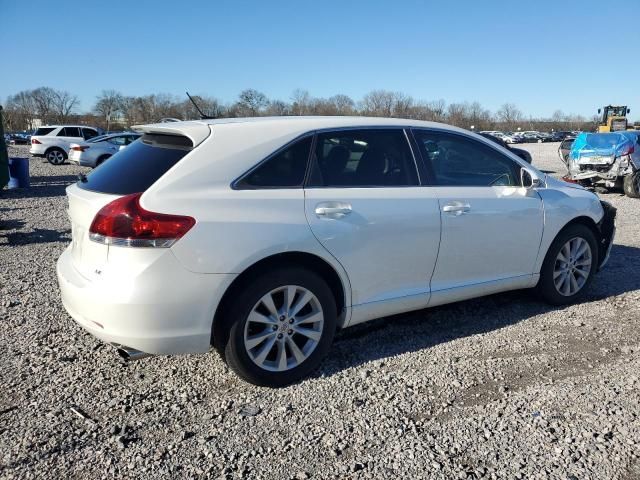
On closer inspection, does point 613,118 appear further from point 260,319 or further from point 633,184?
point 260,319

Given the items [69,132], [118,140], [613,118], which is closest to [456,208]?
[118,140]

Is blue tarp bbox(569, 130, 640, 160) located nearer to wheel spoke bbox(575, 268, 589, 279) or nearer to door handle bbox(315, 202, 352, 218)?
wheel spoke bbox(575, 268, 589, 279)

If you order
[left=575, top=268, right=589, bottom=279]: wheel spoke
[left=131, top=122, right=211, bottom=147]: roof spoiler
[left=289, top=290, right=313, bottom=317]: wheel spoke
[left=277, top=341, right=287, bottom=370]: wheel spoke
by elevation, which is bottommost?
[left=277, top=341, right=287, bottom=370]: wheel spoke

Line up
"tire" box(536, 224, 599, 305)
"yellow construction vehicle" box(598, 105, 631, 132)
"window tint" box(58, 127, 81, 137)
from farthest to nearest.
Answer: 1. "yellow construction vehicle" box(598, 105, 631, 132)
2. "window tint" box(58, 127, 81, 137)
3. "tire" box(536, 224, 599, 305)

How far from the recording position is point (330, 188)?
3.40m

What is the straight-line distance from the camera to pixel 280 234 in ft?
10.2

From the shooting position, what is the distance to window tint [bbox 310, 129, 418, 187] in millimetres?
3475

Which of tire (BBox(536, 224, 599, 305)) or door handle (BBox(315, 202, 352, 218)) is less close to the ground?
door handle (BBox(315, 202, 352, 218))

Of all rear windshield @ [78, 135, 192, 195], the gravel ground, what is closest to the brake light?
the gravel ground

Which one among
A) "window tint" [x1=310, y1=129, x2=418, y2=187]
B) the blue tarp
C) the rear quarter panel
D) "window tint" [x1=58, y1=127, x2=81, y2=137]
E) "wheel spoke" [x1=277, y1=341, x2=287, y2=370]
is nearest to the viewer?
"wheel spoke" [x1=277, y1=341, x2=287, y2=370]

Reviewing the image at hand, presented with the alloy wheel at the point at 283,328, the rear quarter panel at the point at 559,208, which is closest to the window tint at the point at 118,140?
the rear quarter panel at the point at 559,208

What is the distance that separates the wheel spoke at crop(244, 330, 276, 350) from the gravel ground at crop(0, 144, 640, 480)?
30 centimetres

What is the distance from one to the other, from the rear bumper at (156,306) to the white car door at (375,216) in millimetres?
793

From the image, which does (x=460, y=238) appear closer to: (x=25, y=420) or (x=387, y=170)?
(x=387, y=170)
